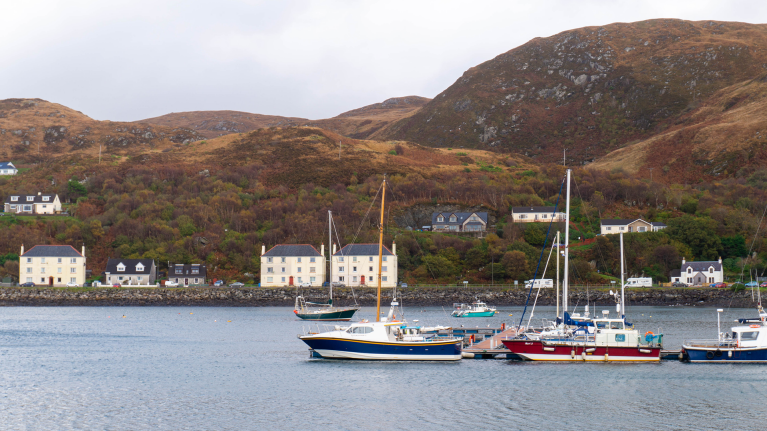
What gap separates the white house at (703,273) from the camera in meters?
110

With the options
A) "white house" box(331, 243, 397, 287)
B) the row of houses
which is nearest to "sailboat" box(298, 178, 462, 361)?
"white house" box(331, 243, 397, 287)

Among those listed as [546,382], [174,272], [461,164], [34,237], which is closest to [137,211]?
[34,237]

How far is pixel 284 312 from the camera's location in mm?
92812

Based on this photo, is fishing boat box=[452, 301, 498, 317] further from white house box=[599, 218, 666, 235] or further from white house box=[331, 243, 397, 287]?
white house box=[599, 218, 666, 235]

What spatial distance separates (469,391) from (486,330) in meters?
23.6

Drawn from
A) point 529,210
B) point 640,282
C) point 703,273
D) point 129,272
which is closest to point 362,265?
point 129,272

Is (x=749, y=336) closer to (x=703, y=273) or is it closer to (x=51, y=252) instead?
(x=703, y=273)

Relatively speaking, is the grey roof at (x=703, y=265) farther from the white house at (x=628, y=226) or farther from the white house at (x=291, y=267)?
the white house at (x=291, y=267)

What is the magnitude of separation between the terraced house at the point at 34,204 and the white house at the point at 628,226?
115 meters

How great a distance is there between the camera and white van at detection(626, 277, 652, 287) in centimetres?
10981

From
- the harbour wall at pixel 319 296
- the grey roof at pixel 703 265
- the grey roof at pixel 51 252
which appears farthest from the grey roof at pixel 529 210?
the grey roof at pixel 51 252

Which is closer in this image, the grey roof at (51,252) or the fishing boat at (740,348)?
the fishing boat at (740,348)

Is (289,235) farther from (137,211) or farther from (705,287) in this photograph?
(705,287)

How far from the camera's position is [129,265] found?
11831 cm
